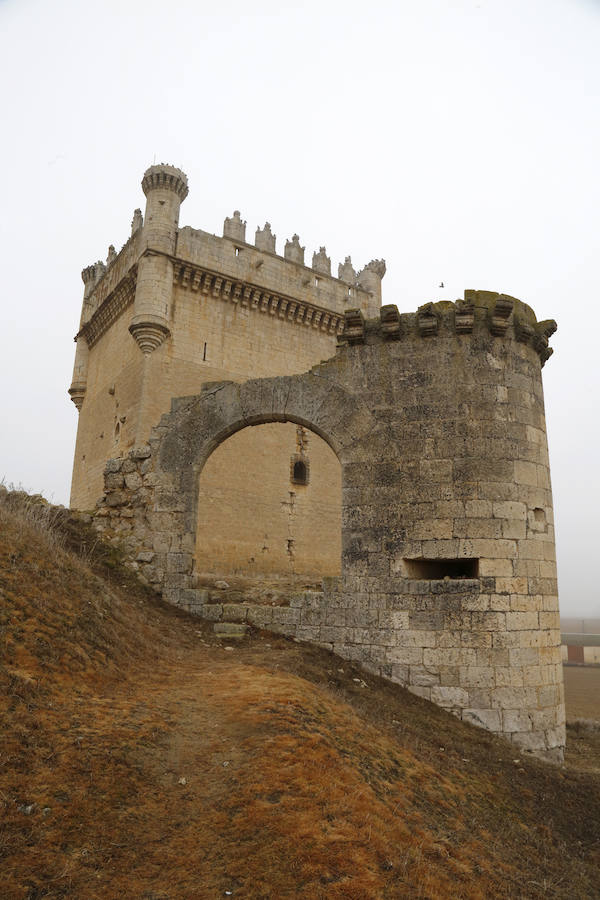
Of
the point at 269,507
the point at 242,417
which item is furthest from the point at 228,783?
the point at 269,507

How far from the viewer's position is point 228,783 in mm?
3729

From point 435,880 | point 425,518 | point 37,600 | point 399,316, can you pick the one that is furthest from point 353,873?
point 399,316

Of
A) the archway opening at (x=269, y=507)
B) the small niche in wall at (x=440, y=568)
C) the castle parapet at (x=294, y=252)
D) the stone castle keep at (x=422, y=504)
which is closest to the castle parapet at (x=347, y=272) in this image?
the castle parapet at (x=294, y=252)

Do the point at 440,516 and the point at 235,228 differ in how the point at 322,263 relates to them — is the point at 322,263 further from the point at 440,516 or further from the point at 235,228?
the point at 440,516

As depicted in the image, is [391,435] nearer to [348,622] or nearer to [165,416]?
[348,622]

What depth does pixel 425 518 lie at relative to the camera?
25.3ft

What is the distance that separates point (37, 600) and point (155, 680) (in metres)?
1.23

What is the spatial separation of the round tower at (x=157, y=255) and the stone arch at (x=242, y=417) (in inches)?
284

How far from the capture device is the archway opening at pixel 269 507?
16.4 meters

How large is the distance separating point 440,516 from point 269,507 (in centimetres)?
1040

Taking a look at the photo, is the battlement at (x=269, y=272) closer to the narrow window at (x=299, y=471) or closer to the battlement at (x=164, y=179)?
the battlement at (x=164, y=179)

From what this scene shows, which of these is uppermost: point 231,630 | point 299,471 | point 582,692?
point 299,471

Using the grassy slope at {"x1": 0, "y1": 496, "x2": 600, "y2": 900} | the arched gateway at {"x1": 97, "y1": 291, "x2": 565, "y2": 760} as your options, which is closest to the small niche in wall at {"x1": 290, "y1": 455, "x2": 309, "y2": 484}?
the arched gateway at {"x1": 97, "y1": 291, "x2": 565, "y2": 760}

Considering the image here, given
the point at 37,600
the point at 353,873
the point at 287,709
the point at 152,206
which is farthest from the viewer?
the point at 152,206
